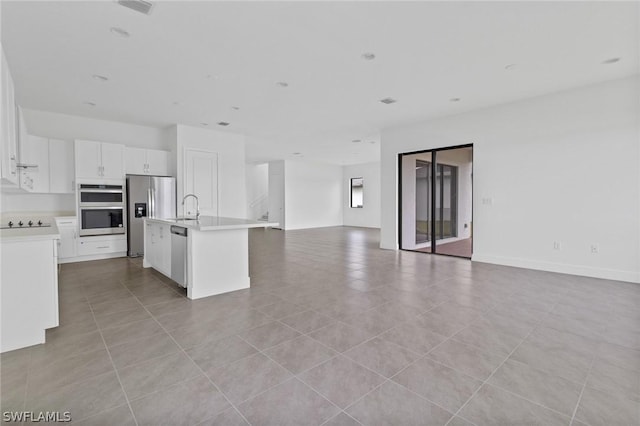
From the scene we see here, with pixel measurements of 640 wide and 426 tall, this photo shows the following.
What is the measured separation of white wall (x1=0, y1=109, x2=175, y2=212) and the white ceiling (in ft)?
1.23

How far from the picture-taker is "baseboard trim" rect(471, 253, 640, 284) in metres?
4.39

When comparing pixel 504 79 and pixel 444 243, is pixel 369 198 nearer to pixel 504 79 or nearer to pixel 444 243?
pixel 444 243

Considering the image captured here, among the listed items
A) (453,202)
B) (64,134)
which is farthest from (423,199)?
(64,134)

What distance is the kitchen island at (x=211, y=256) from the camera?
3.66 metres

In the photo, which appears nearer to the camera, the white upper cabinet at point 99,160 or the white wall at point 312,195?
the white upper cabinet at point 99,160

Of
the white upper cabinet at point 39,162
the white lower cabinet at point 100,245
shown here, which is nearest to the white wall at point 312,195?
the white lower cabinet at point 100,245

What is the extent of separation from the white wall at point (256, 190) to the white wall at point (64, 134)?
6997 millimetres

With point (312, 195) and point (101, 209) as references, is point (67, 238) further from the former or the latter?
point (312, 195)

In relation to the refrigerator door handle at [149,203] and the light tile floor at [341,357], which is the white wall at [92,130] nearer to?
the refrigerator door handle at [149,203]

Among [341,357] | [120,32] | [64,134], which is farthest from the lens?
[64,134]

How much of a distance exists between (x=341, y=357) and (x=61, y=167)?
6.43m

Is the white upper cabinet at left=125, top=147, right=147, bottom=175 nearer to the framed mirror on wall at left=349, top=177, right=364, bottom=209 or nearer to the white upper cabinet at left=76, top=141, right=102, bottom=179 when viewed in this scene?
the white upper cabinet at left=76, top=141, right=102, bottom=179

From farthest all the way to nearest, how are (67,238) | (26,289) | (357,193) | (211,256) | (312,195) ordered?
(357,193) → (312,195) → (67,238) → (211,256) → (26,289)

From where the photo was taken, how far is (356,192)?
14.0 metres
